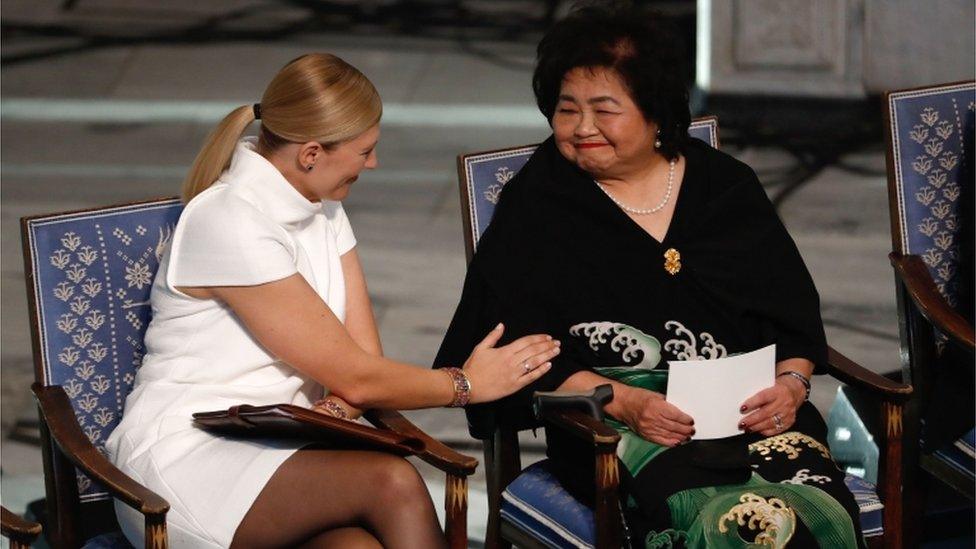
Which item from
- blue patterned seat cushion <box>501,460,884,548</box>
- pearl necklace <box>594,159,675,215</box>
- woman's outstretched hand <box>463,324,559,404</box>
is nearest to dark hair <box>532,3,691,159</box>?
pearl necklace <box>594,159,675,215</box>

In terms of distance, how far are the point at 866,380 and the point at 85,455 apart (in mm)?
1525

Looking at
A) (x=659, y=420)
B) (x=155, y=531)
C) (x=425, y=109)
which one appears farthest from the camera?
(x=425, y=109)

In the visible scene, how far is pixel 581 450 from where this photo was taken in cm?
321

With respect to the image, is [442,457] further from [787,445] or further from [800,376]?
[800,376]

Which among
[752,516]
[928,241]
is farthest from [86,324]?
[928,241]

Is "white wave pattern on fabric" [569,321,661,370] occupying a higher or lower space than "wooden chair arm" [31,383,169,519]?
higher

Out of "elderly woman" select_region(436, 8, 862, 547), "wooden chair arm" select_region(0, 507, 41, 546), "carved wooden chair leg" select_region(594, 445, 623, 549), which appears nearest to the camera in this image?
"wooden chair arm" select_region(0, 507, 41, 546)

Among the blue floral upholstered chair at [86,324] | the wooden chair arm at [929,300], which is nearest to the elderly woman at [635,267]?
the wooden chair arm at [929,300]

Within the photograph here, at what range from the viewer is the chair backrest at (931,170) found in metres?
3.71

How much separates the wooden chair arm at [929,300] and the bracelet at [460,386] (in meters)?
1.01

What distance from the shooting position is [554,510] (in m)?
3.15

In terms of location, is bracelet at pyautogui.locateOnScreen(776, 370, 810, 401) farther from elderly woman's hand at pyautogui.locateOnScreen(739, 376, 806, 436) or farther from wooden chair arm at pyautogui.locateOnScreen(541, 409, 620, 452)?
wooden chair arm at pyautogui.locateOnScreen(541, 409, 620, 452)

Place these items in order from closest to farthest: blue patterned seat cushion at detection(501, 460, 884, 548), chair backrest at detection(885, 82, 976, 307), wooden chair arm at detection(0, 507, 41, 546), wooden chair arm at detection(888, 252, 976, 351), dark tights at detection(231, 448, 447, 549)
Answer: wooden chair arm at detection(0, 507, 41, 546)
dark tights at detection(231, 448, 447, 549)
blue patterned seat cushion at detection(501, 460, 884, 548)
wooden chair arm at detection(888, 252, 976, 351)
chair backrest at detection(885, 82, 976, 307)

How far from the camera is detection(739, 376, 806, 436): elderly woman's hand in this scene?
3170 millimetres
